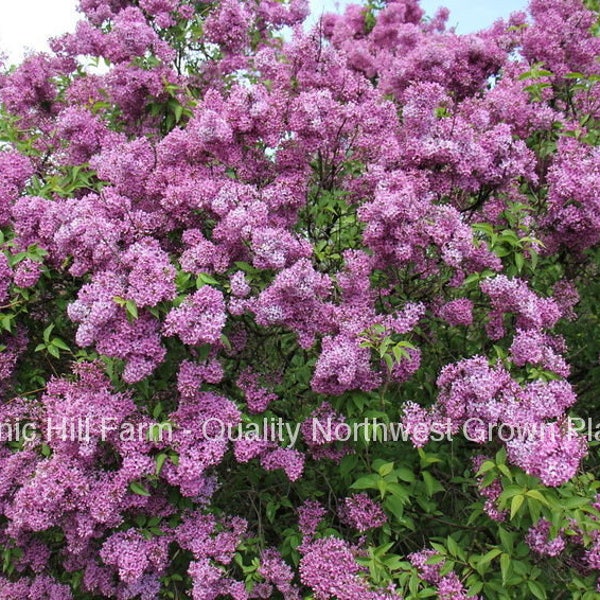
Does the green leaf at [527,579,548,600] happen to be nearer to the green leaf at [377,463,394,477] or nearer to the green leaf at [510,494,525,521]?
the green leaf at [510,494,525,521]

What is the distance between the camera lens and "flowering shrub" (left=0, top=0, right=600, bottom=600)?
10.8 ft

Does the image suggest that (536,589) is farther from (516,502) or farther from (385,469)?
(385,469)

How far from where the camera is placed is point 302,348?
3.76m

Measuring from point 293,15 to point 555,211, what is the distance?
4.11 metres

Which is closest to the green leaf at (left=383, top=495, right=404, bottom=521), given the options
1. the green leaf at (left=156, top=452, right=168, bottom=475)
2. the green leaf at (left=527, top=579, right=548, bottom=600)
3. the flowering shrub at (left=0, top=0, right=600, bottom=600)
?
the flowering shrub at (left=0, top=0, right=600, bottom=600)

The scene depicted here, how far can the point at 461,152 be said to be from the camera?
3.70 m

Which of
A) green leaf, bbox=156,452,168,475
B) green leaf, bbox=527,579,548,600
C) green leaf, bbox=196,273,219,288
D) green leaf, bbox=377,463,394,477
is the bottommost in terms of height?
green leaf, bbox=527,579,548,600

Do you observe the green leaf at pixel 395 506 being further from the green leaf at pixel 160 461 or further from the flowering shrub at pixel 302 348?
the green leaf at pixel 160 461

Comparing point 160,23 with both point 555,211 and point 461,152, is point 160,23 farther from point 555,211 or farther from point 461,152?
point 555,211

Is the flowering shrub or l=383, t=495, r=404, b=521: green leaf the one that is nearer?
the flowering shrub

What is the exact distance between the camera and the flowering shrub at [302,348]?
3289mm

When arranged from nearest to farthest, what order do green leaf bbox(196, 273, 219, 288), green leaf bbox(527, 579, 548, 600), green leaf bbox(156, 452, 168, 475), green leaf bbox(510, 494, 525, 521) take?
green leaf bbox(510, 494, 525, 521), green leaf bbox(527, 579, 548, 600), green leaf bbox(156, 452, 168, 475), green leaf bbox(196, 273, 219, 288)

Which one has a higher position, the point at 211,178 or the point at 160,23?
the point at 160,23

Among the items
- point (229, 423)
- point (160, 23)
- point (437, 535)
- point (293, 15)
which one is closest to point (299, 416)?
point (229, 423)
